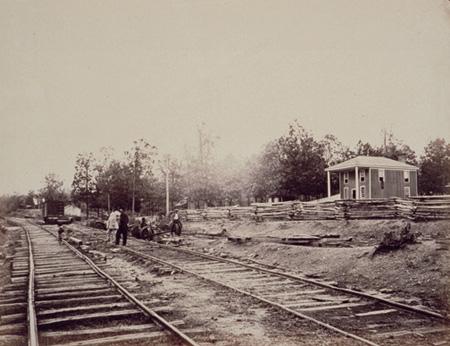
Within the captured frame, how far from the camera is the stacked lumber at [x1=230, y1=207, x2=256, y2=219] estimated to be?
26.2m

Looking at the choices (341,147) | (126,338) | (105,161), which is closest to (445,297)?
(126,338)

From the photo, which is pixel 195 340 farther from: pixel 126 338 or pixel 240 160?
pixel 240 160

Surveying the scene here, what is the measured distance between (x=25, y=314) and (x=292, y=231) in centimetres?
1507

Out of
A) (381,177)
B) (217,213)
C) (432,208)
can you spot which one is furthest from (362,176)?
(432,208)

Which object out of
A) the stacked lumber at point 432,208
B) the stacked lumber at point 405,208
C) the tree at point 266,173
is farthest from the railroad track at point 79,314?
the tree at point 266,173

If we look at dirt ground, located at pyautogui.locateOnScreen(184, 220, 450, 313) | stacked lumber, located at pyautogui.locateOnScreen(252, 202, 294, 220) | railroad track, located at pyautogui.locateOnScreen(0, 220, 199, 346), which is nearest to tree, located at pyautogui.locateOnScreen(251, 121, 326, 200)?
stacked lumber, located at pyautogui.locateOnScreen(252, 202, 294, 220)

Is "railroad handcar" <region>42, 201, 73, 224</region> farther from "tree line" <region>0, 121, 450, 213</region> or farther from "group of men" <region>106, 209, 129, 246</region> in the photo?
"group of men" <region>106, 209, 129, 246</region>

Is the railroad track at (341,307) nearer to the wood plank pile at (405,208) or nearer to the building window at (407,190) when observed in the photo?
the wood plank pile at (405,208)

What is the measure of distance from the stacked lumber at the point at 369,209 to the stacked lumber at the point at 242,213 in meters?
6.63

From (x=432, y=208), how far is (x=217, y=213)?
14910 mm

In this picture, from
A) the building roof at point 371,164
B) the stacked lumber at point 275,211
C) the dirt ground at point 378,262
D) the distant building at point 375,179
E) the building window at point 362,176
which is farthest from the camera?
the building window at point 362,176

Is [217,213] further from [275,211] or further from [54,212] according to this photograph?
[54,212]

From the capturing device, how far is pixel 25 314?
6227mm

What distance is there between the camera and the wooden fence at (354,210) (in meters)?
17.1
